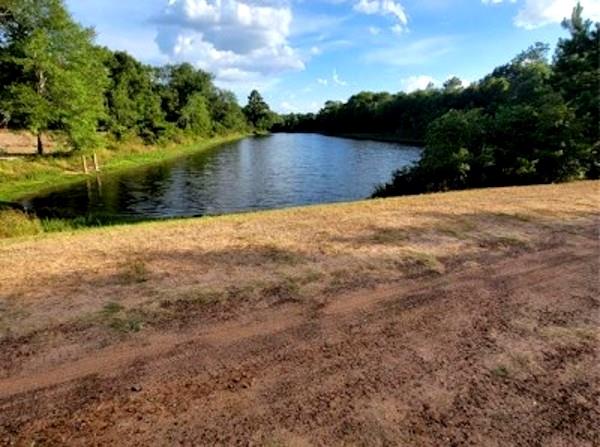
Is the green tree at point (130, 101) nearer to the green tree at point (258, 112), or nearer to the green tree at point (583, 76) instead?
the green tree at point (583, 76)

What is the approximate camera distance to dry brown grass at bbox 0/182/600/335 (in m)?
6.94

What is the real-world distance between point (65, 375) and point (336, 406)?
2.80 metres

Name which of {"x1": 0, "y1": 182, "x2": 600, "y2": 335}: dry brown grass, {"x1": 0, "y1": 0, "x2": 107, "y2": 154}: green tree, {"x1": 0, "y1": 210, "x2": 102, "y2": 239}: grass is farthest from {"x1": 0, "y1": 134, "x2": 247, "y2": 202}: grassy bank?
{"x1": 0, "y1": 182, "x2": 600, "y2": 335}: dry brown grass

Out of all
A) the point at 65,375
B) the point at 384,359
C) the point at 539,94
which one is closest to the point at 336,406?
the point at 384,359

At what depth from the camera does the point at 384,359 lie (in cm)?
531

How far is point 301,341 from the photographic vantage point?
5684 mm

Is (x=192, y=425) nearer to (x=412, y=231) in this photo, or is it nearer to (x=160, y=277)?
(x=160, y=277)

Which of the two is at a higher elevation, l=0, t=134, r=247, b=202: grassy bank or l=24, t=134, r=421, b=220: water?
l=0, t=134, r=247, b=202: grassy bank

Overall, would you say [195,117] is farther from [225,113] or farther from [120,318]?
[120,318]

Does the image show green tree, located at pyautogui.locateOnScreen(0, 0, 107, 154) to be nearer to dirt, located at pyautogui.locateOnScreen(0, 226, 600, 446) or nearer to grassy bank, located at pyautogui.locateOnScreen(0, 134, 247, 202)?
grassy bank, located at pyautogui.locateOnScreen(0, 134, 247, 202)

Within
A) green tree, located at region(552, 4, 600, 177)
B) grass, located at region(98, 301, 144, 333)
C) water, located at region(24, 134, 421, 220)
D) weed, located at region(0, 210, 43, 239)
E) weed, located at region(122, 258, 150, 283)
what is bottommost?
water, located at region(24, 134, 421, 220)

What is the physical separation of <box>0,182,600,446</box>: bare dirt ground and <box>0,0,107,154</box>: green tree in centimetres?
2742

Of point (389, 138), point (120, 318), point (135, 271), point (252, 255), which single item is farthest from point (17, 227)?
point (389, 138)

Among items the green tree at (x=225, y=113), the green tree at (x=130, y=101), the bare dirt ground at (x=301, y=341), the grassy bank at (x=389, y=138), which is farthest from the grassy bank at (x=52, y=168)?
the green tree at (x=225, y=113)
